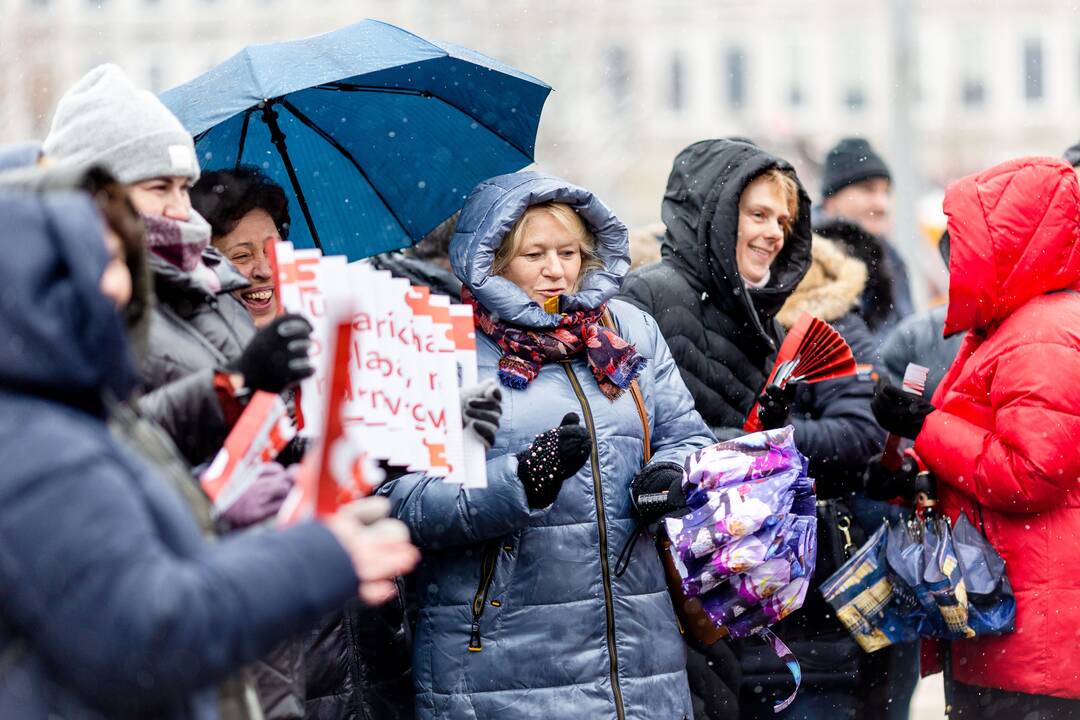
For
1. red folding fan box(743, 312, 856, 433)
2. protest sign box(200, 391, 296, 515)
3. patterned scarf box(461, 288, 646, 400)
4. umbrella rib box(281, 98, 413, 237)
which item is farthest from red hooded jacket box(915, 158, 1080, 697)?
protest sign box(200, 391, 296, 515)

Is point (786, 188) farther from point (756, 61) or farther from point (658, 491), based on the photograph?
point (756, 61)

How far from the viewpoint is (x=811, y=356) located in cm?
479

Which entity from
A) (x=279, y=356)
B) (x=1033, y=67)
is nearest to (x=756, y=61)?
(x=1033, y=67)

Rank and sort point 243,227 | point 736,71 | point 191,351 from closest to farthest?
point 191,351
point 243,227
point 736,71

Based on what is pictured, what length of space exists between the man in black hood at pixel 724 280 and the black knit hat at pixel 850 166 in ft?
8.90

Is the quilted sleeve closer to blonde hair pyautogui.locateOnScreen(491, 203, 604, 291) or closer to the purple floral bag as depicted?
the purple floral bag

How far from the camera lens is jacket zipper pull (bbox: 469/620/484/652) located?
4.05 metres

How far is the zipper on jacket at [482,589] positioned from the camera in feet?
13.3

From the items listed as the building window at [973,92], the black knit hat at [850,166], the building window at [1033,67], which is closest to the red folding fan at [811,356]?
the black knit hat at [850,166]

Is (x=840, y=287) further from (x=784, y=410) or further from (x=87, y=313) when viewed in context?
(x=87, y=313)

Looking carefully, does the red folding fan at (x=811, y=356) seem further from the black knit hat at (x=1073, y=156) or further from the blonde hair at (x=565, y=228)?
the black knit hat at (x=1073, y=156)

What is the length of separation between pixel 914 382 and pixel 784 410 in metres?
0.57

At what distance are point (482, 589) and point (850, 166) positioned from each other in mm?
4540

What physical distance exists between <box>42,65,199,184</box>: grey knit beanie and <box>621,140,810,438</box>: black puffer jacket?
1.89 m
